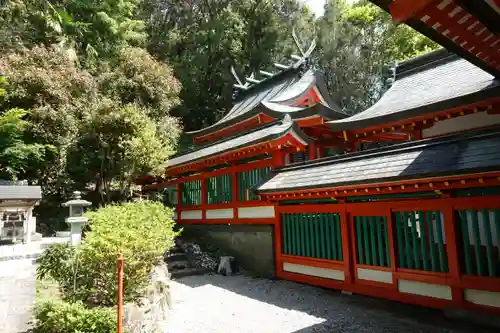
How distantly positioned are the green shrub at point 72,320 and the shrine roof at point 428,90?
7597 mm

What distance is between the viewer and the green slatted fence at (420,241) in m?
6.47

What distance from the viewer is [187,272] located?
1152 centimetres

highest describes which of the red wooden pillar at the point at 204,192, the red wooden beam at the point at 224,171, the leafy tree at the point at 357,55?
the leafy tree at the point at 357,55

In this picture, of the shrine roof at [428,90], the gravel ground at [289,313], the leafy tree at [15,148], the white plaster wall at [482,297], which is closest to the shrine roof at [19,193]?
the leafy tree at [15,148]

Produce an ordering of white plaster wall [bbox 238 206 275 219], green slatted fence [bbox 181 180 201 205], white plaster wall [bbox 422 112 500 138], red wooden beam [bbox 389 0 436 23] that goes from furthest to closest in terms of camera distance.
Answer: green slatted fence [bbox 181 180 201 205] → white plaster wall [bbox 238 206 275 219] → white plaster wall [bbox 422 112 500 138] → red wooden beam [bbox 389 0 436 23]

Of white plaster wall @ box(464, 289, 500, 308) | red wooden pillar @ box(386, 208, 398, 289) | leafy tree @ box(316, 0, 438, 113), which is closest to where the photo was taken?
white plaster wall @ box(464, 289, 500, 308)

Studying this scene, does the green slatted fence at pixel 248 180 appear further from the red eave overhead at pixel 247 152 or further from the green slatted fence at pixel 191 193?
the green slatted fence at pixel 191 193

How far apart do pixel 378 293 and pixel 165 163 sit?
424 inches

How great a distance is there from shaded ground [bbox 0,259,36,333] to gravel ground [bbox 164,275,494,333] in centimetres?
251

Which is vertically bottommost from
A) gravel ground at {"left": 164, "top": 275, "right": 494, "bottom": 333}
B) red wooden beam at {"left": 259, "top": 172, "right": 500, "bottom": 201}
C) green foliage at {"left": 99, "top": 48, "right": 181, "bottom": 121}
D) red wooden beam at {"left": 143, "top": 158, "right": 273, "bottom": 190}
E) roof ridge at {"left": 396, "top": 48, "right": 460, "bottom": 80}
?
gravel ground at {"left": 164, "top": 275, "right": 494, "bottom": 333}

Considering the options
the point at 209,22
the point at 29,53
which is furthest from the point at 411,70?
the point at 209,22

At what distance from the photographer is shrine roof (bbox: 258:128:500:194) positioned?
5.83 metres

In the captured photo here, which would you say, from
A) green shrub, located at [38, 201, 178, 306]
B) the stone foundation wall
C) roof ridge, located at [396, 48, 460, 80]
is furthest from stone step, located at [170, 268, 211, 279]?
roof ridge, located at [396, 48, 460, 80]

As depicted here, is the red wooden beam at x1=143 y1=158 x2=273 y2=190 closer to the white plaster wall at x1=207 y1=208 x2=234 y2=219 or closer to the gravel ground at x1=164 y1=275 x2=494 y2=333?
the white plaster wall at x1=207 y1=208 x2=234 y2=219
